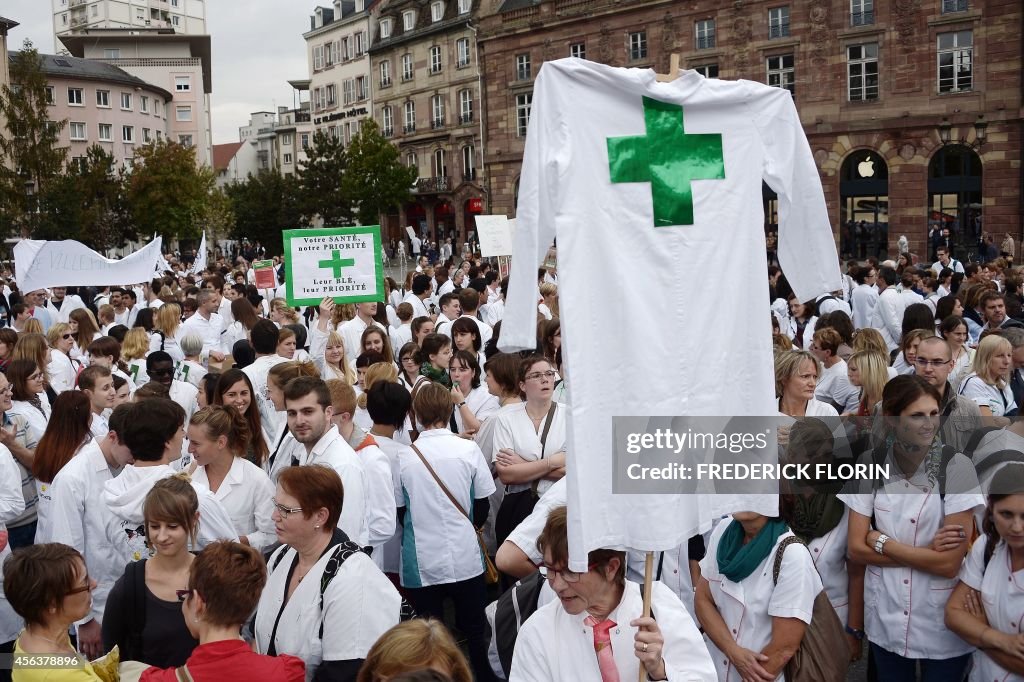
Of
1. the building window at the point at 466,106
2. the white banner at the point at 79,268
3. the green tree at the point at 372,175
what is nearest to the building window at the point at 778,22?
the building window at the point at 466,106

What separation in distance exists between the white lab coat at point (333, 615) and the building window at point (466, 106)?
180 ft

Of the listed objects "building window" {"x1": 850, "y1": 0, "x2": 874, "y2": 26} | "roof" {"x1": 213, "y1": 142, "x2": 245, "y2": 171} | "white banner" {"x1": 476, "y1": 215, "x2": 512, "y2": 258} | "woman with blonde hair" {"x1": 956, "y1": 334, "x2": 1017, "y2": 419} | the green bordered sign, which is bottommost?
"woman with blonde hair" {"x1": 956, "y1": 334, "x2": 1017, "y2": 419}

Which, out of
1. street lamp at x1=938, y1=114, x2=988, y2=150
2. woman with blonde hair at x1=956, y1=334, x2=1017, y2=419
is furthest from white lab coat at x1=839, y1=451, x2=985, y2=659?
street lamp at x1=938, y1=114, x2=988, y2=150

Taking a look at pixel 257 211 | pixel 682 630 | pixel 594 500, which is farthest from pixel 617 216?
pixel 257 211

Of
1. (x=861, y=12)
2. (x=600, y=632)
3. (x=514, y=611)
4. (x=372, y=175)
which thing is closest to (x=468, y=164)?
(x=372, y=175)

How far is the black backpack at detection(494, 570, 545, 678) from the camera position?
3.62m

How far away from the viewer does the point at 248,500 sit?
481 cm

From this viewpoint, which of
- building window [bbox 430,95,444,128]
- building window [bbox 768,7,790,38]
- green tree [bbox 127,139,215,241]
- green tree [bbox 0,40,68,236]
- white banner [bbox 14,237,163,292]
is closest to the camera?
white banner [bbox 14,237,163,292]

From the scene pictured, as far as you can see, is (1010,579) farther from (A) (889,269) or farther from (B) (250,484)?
(A) (889,269)

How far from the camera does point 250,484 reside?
15.9 ft

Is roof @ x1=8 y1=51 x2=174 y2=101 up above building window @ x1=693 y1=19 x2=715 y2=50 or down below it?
above

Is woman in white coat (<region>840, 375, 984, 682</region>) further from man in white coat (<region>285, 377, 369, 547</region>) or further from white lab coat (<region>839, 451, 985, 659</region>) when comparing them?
man in white coat (<region>285, 377, 369, 547</region>)

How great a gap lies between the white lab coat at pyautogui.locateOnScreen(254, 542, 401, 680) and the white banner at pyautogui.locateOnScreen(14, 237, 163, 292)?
10200 millimetres

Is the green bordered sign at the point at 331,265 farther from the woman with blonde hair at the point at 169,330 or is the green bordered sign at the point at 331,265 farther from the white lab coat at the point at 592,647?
the white lab coat at the point at 592,647
